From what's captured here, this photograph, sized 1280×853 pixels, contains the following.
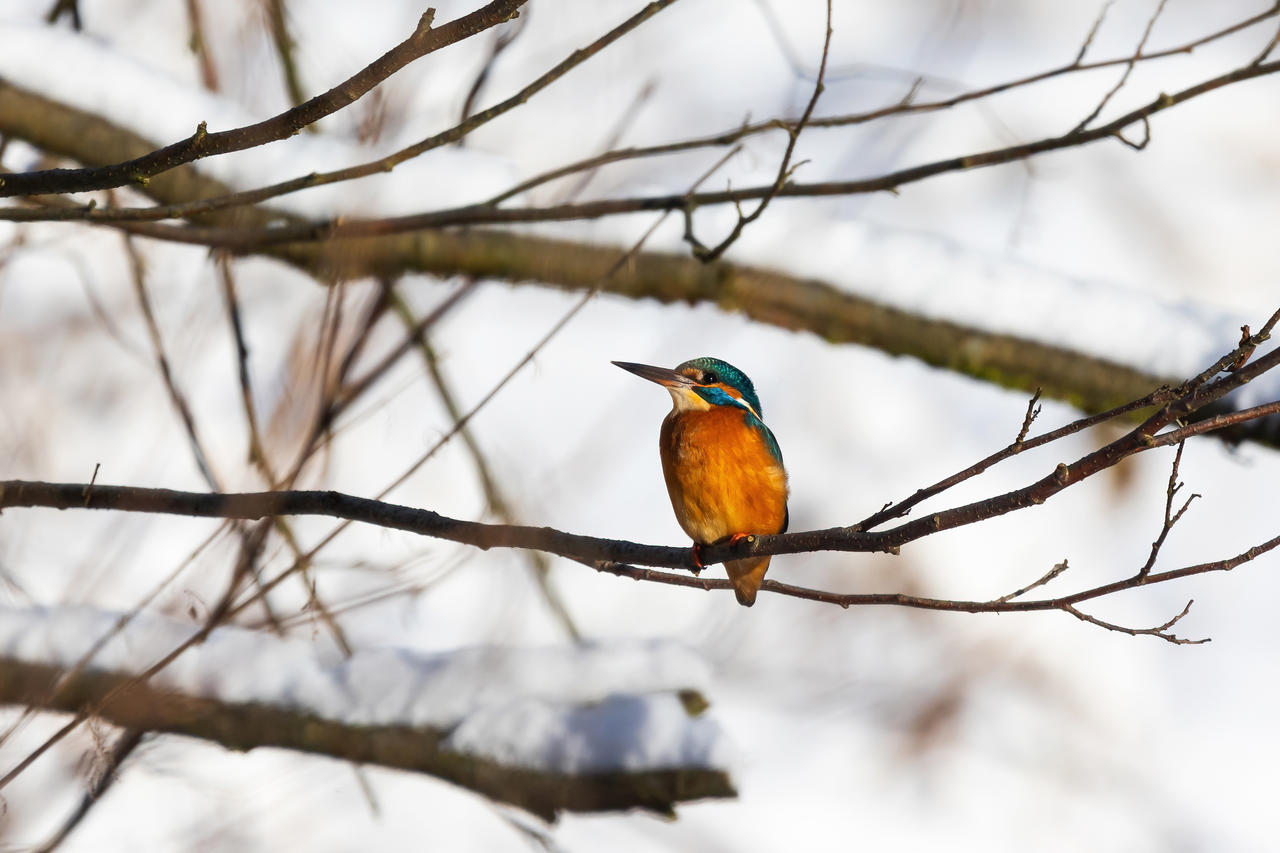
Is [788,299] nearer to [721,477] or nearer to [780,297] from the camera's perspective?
[780,297]

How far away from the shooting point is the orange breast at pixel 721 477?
355cm

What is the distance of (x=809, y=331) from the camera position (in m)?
→ 4.48

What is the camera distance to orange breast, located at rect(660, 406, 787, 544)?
355cm

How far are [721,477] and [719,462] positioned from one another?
66 mm

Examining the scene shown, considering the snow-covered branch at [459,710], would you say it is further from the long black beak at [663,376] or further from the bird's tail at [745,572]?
the long black beak at [663,376]

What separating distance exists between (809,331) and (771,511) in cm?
106

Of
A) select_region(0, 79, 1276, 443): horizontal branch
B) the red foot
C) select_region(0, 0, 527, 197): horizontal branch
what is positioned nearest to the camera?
select_region(0, 0, 527, 197): horizontal branch

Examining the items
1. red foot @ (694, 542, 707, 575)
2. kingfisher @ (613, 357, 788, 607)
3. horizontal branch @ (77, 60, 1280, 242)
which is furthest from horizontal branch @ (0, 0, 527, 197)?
kingfisher @ (613, 357, 788, 607)

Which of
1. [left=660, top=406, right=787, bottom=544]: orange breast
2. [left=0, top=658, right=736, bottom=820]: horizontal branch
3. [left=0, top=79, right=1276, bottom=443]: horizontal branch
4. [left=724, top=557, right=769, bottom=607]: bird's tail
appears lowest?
[left=0, top=658, right=736, bottom=820]: horizontal branch

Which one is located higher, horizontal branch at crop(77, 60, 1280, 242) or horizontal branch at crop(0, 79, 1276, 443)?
horizontal branch at crop(0, 79, 1276, 443)

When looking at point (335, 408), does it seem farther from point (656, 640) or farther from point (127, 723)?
point (656, 640)

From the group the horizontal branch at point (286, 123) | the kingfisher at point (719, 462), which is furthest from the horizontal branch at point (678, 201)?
the horizontal branch at point (286, 123)

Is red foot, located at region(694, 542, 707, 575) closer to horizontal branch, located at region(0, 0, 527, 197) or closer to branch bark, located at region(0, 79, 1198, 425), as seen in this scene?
horizontal branch, located at region(0, 0, 527, 197)

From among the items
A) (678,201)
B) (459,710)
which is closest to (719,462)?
(678,201)
